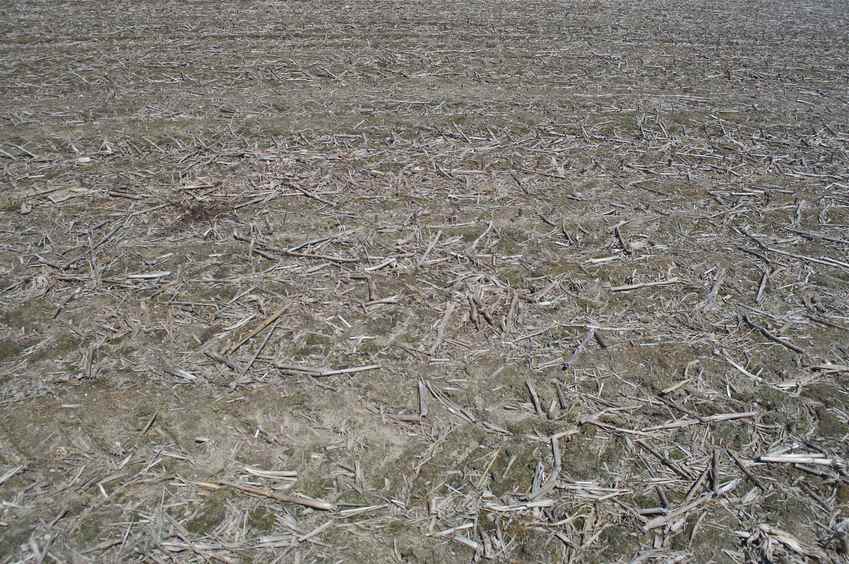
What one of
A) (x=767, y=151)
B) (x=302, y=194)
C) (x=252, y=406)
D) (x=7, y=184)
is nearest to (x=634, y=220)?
(x=767, y=151)

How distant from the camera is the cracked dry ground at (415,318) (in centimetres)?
253

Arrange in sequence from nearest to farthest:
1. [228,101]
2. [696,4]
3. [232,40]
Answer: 1. [228,101]
2. [232,40]
3. [696,4]

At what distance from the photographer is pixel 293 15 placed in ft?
30.3

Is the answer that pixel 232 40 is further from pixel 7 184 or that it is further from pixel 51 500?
pixel 51 500

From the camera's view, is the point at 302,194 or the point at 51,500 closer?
the point at 51,500

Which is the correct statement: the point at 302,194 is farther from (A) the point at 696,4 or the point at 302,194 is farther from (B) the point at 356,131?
(A) the point at 696,4

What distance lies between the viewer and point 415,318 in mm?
3551

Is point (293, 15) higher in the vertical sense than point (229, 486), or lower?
higher

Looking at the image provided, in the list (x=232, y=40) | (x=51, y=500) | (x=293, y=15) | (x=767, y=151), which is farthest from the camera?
(x=293, y=15)

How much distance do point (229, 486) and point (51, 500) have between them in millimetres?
679

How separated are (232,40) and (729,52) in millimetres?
6614

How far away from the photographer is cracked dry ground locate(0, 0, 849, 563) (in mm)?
2531

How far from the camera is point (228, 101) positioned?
20.5 ft

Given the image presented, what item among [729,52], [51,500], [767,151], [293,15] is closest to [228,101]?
[293,15]
